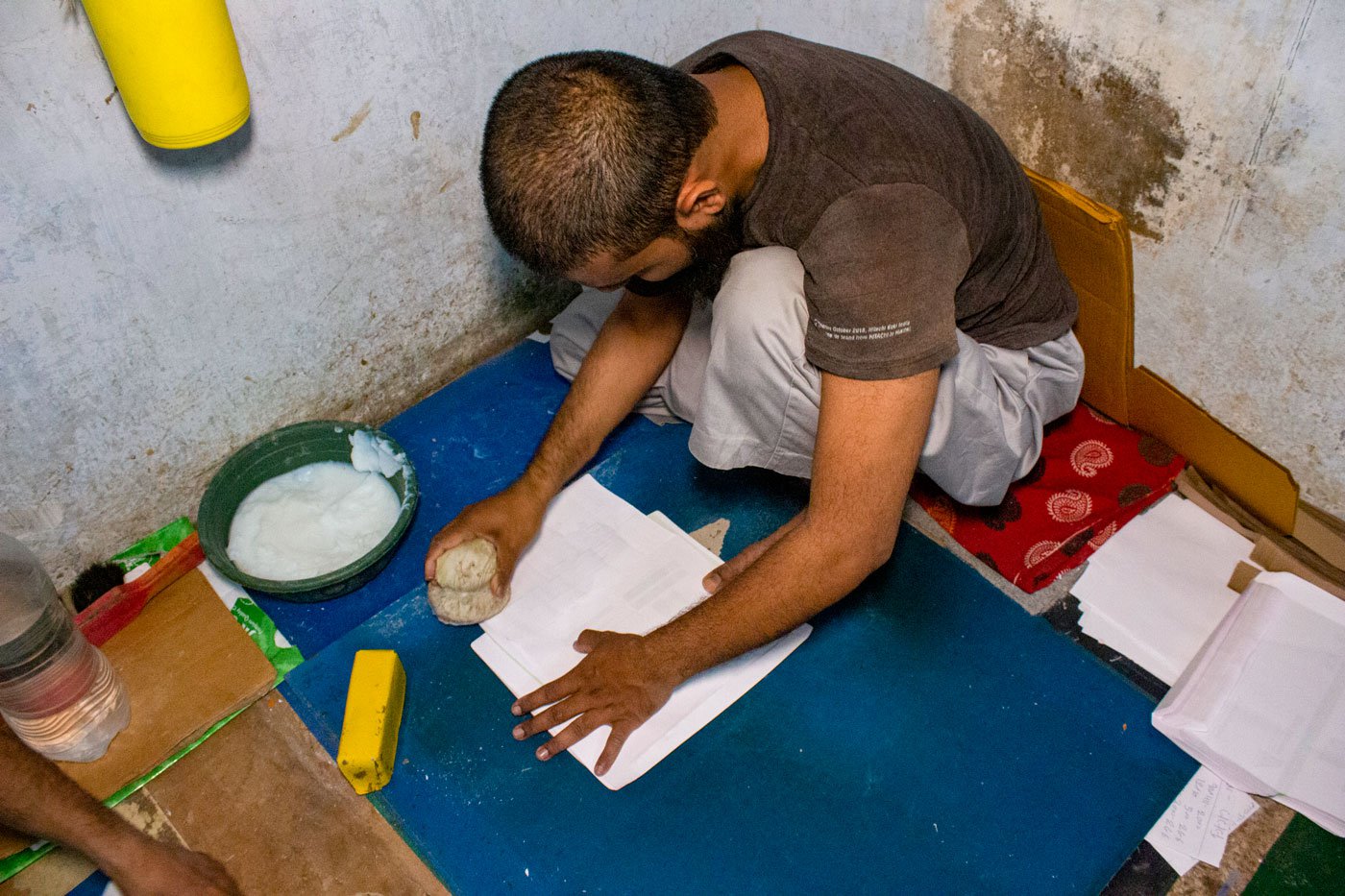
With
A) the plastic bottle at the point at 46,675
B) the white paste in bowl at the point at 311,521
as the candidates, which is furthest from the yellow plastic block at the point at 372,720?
the plastic bottle at the point at 46,675

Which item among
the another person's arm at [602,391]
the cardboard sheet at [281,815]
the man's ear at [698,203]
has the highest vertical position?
the man's ear at [698,203]

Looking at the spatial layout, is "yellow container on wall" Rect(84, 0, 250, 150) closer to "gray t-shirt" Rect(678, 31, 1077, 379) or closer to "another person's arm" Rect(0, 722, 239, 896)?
"gray t-shirt" Rect(678, 31, 1077, 379)

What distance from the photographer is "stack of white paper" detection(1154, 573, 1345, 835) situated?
1.49 metres

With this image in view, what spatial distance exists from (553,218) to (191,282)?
0.80 metres

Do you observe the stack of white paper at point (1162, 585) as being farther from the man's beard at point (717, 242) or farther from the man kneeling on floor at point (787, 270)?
the man's beard at point (717, 242)

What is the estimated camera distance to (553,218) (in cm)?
121

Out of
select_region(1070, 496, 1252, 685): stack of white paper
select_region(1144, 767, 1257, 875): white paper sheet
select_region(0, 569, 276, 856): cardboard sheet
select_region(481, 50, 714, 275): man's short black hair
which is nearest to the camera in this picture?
select_region(481, 50, 714, 275): man's short black hair

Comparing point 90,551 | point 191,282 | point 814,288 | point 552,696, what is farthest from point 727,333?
point 90,551

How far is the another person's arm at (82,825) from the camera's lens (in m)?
1.22

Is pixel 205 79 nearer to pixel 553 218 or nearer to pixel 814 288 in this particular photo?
pixel 553 218

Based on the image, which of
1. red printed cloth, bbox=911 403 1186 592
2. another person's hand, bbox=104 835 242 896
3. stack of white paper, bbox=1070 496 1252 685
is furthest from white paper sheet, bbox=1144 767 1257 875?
another person's hand, bbox=104 835 242 896

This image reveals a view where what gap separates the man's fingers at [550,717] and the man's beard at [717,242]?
2.23 feet

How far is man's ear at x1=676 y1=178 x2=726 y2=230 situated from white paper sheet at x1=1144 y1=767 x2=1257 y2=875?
1.12 meters

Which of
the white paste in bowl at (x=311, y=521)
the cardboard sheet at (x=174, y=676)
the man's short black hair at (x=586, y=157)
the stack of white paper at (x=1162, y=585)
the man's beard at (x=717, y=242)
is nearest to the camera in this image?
the man's short black hair at (x=586, y=157)
